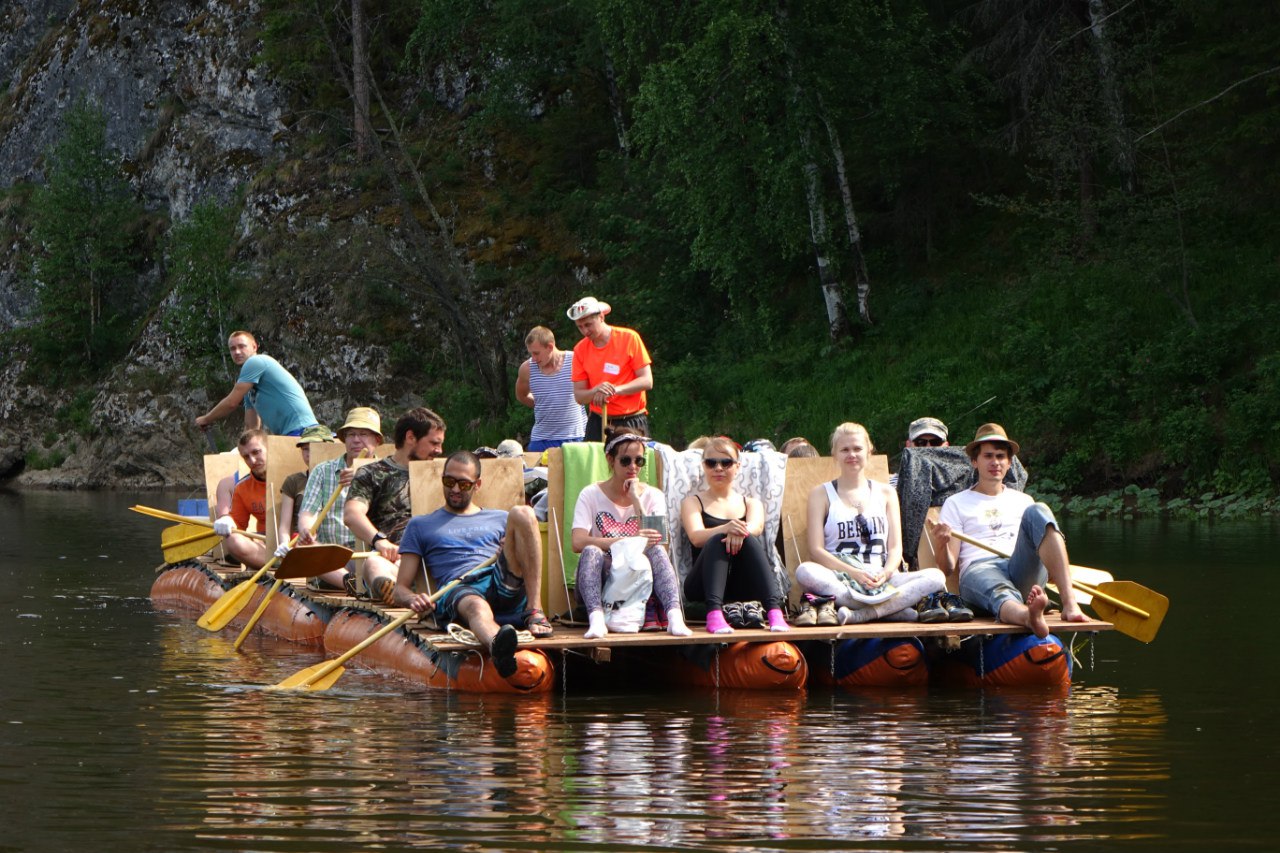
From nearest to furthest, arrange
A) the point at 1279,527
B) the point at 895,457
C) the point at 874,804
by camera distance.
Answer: the point at 874,804
the point at 1279,527
the point at 895,457

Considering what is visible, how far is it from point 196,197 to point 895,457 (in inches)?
960

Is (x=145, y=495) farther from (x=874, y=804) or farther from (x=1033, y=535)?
(x=874, y=804)

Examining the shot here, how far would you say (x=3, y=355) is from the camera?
153 ft

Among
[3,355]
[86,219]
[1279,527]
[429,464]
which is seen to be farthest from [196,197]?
[429,464]

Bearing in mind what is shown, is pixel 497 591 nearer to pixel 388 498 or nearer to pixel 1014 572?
pixel 388 498

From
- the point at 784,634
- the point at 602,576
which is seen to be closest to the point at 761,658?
the point at 784,634

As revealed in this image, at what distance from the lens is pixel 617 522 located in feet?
33.7

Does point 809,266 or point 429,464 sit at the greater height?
point 809,266

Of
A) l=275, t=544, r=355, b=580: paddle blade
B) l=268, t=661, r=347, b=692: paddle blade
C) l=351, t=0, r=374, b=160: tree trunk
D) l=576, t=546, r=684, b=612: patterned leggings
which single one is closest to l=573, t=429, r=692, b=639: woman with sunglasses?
l=576, t=546, r=684, b=612: patterned leggings

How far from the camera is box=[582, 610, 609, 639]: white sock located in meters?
9.77

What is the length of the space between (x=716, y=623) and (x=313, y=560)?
10.3ft

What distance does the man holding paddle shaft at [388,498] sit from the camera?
37.9ft

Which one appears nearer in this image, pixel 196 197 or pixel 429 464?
pixel 429 464

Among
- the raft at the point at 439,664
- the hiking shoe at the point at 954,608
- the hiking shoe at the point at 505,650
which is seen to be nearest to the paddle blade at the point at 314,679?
the raft at the point at 439,664
